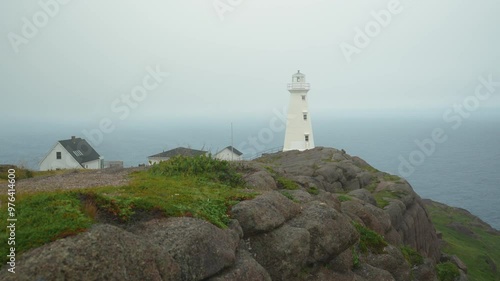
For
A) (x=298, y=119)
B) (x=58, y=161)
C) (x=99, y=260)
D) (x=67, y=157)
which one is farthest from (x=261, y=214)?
(x=58, y=161)

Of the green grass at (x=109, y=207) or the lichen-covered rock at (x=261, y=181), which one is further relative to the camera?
the lichen-covered rock at (x=261, y=181)

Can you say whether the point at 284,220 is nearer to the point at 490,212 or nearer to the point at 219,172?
the point at 219,172

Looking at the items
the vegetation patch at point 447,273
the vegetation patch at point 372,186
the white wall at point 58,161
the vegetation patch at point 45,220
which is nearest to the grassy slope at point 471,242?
the vegetation patch at point 372,186

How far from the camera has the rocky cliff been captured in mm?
7562

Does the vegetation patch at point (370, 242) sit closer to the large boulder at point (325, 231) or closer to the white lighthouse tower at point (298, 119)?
the large boulder at point (325, 231)

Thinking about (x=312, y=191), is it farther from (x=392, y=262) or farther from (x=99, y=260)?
(x=99, y=260)

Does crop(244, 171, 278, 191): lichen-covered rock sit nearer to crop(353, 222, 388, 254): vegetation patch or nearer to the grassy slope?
crop(353, 222, 388, 254): vegetation patch

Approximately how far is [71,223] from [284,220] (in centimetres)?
638

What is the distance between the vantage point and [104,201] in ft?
33.8

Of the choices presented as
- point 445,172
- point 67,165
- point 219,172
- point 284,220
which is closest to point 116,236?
point 284,220

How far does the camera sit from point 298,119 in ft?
182

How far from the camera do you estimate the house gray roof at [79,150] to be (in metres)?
57.7

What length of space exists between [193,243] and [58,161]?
179 feet

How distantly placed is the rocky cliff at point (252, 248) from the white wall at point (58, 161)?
142ft
